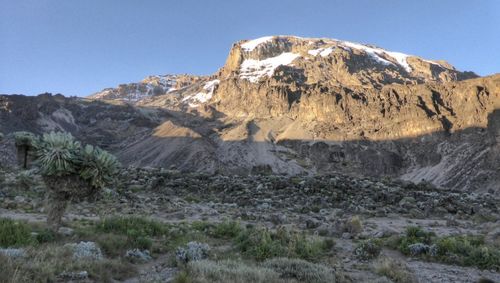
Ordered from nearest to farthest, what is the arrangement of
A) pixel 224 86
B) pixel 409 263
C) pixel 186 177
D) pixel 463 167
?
pixel 409 263
pixel 186 177
pixel 463 167
pixel 224 86

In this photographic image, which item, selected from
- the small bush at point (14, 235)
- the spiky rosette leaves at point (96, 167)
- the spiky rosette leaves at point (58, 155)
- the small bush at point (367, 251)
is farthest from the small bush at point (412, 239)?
the small bush at point (14, 235)

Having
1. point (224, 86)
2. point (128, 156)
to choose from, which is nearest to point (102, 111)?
point (224, 86)

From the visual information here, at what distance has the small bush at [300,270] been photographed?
36.7 ft

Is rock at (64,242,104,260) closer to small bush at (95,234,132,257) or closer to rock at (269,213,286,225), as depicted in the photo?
small bush at (95,234,132,257)

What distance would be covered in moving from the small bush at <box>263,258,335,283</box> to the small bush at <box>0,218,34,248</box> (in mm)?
6663

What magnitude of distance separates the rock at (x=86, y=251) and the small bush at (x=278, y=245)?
4164 mm

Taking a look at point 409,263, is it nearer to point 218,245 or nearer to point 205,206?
point 218,245

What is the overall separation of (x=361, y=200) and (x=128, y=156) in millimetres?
88584

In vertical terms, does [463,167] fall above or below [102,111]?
below

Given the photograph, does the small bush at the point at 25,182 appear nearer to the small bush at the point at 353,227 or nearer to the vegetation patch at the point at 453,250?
the small bush at the point at 353,227

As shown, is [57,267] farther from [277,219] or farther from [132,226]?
[277,219]

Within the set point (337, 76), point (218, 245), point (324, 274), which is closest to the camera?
point (324, 274)

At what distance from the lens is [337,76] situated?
168m

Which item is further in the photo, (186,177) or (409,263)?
(186,177)
